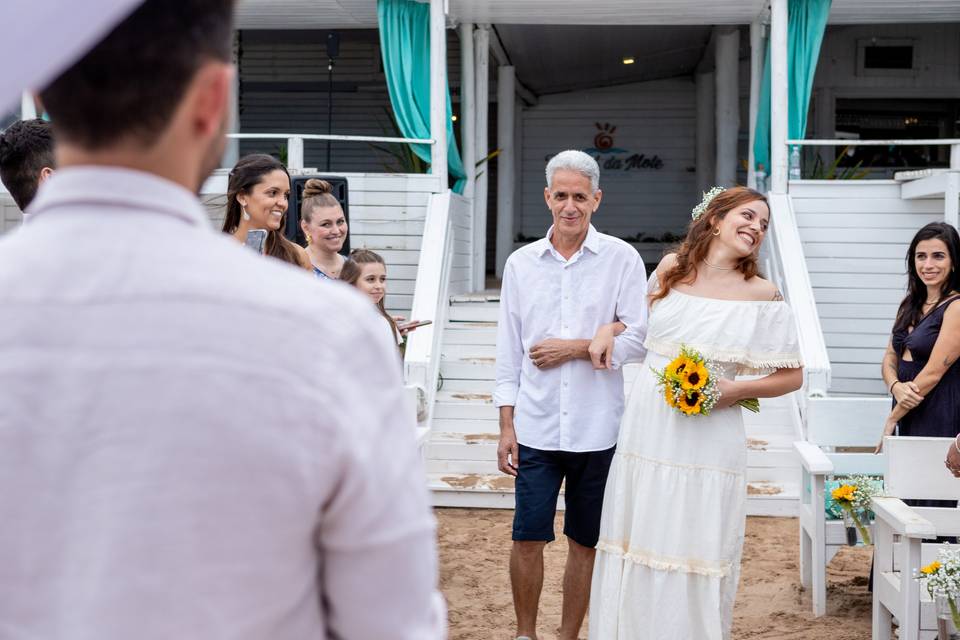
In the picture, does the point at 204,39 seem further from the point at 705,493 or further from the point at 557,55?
the point at 557,55

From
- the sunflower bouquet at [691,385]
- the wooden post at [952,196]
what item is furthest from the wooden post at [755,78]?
the sunflower bouquet at [691,385]

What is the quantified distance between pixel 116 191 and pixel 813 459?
4718mm

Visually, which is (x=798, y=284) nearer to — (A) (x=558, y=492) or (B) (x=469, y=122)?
(B) (x=469, y=122)

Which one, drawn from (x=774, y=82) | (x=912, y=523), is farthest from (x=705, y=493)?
(x=774, y=82)

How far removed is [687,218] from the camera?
54.6ft

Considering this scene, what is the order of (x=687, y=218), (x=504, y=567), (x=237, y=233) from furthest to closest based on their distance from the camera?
(x=687, y=218) < (x=504, y=567) < (x=237, y=233)

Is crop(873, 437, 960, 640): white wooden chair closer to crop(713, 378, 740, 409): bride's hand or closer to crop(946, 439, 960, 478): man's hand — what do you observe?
crop(946, 439, 960, 478): man's hand

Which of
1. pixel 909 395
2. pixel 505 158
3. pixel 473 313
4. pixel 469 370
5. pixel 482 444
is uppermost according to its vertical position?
pixel 505 158

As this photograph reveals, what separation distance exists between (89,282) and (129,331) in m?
0.06

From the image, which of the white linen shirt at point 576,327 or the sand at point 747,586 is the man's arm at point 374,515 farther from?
the sand at point 747,586

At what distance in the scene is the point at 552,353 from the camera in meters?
4.38

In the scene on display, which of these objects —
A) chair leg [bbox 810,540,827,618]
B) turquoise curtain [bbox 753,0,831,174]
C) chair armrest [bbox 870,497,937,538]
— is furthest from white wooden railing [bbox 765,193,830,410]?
chair armrest [bbox 870,497,937,538]

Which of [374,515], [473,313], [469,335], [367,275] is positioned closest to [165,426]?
[374,515]

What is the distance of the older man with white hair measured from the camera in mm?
4375
